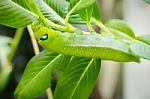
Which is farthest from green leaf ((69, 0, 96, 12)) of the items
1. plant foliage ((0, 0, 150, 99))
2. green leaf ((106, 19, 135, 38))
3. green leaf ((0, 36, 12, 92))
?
green leaf ((0, 36, 12, 92))

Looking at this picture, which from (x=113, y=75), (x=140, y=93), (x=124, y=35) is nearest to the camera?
(x=124, y=35)

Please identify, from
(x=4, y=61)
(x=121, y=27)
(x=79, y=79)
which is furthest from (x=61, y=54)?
(x=4, y=61)

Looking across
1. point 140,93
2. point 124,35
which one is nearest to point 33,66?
point 124,35

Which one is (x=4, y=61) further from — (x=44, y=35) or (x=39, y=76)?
(x=44, y=35)

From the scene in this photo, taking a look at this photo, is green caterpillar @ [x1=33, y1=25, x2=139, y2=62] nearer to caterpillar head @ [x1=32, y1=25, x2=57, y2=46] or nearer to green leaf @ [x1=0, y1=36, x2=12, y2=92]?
caterpillar head @ [x1=32, y1=25, x2=57, y2=46]

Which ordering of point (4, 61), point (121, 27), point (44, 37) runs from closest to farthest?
point (44, 37), point (121, 27), point (4, 61)

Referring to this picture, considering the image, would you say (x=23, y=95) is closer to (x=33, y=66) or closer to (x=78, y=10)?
(x=33, y=66)
